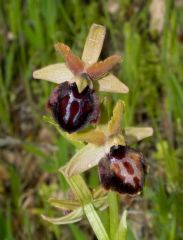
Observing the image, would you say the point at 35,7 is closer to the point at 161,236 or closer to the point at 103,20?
the point at 103,20

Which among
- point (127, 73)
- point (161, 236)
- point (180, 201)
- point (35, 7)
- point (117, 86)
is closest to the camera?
point (117, 86)

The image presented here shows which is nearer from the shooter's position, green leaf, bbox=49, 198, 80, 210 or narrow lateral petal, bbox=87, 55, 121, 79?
narrow lateral petal, bbox=87, 55, 121, 79

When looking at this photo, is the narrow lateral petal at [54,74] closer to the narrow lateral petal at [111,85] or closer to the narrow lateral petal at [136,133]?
the narrow lateral petal at [111,85]

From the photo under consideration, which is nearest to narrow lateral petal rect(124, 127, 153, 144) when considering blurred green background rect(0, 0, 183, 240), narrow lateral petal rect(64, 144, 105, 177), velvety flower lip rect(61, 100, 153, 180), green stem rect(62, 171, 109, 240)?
velvety flower lip rect(61, 100, 153, 180)

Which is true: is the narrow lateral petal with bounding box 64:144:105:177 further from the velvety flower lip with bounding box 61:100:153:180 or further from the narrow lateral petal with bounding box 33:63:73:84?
the narrow lateral petal with bounding box 33:63:73:84

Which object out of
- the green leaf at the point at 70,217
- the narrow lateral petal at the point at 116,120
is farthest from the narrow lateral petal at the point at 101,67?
the green leaf at the point at 70,217

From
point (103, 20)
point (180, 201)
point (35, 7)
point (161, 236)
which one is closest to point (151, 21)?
point (103, 20)

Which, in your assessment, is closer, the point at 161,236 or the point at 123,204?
the point at 161,236
